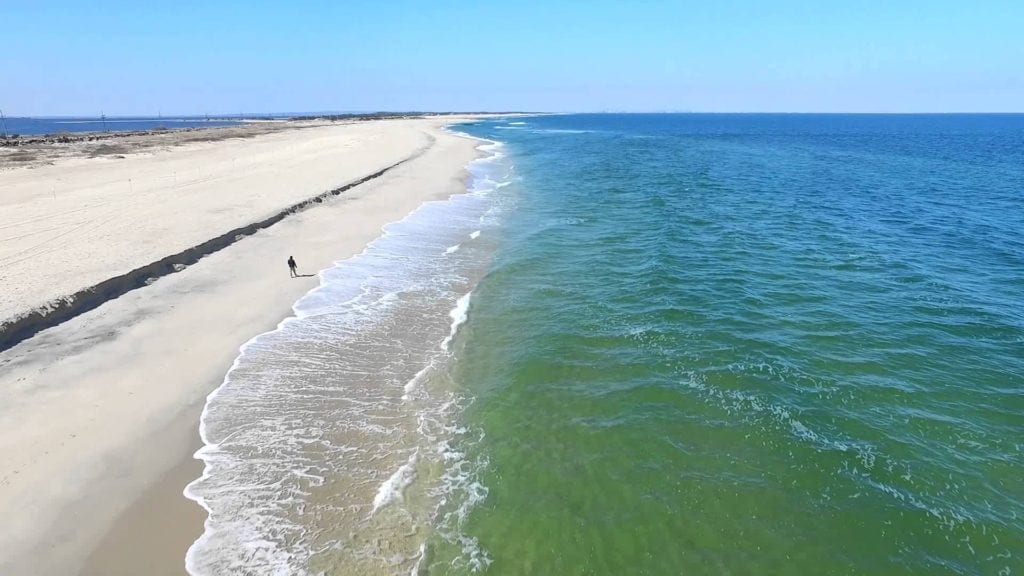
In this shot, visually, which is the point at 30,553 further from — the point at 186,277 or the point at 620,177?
the point at 620,177

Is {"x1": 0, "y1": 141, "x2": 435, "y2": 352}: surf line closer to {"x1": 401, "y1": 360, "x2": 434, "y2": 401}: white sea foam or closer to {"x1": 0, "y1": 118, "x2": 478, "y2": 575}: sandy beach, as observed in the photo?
{"x1": 0, "y1": 118, "x2": 478, "y2": 575}: sandy beach

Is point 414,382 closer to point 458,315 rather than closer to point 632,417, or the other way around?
point 458,315

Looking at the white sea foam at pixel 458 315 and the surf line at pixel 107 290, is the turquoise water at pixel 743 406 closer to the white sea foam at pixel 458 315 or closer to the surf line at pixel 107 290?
the white sea foam at pixel 458 315

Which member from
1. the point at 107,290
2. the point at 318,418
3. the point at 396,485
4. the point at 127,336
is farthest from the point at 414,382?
the point at 107,290

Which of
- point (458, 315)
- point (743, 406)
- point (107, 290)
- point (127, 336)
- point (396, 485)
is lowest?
point (396, 485)

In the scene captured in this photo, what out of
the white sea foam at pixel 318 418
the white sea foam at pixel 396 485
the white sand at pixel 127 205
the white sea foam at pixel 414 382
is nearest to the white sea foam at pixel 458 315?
the white sea foam at pixel 318 418
